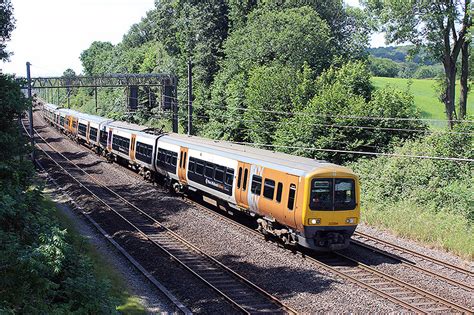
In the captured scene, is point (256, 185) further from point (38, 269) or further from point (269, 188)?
point (38, 269)

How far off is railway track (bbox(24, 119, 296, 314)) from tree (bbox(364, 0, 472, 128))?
1715 cm

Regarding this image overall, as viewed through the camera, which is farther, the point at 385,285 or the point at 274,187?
the point at 274,187

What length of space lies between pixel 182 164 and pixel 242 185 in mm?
5869

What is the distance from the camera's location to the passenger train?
14.7 m

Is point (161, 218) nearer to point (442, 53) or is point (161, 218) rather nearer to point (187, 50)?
point (442, 53)

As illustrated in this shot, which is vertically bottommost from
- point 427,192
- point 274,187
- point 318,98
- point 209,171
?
point 427,192

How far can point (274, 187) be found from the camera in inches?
623

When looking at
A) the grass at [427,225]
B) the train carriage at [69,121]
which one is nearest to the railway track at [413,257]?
the grass at [427,225]

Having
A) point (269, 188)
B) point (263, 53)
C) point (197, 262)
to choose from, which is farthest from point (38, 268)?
point (263, 53)

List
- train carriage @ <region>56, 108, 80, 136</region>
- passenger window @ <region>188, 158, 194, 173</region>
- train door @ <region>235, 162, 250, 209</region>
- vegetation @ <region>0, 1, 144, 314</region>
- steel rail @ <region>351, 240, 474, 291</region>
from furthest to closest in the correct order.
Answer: train carriage @ <region>56, 108, 80, 136</region> < passenger window @ <region>188, 158, 194, 173</region> < train door @ <region>235, 162, 250, 209</region> < steel rail @ <region>351, 240, 474, 291</region> < vegetation @ <region>0, 1, 144, 314</region>

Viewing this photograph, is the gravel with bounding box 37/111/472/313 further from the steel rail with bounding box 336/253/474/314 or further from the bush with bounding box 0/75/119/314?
the bush with bounding box 0/75/119/314

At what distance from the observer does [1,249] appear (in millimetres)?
8688

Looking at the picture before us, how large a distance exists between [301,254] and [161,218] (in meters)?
7.32

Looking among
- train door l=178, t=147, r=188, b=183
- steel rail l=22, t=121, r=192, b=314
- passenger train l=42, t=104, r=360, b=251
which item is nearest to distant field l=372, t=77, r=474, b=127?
train door l=178, t=147, r=188, b=183
